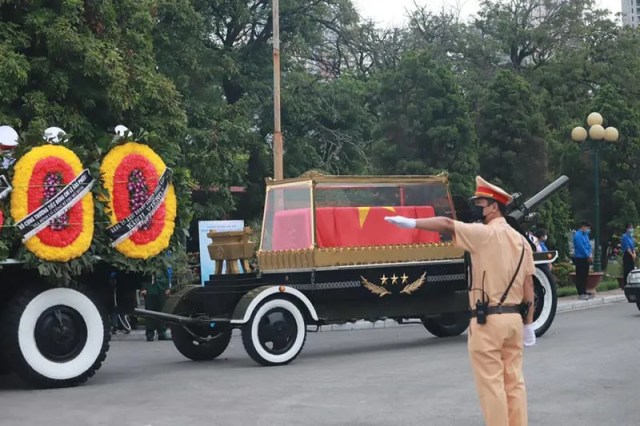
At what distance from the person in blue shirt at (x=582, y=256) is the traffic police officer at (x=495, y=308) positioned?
16753mm

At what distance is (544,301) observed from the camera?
15945 millimetres

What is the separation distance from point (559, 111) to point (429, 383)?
3334 centimetres

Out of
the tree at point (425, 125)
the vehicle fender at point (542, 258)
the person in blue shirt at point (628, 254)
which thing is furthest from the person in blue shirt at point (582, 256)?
the vehicle fender at point (542, 258)

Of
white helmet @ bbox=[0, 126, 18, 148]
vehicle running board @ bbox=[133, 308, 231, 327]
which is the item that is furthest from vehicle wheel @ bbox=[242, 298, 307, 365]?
white helmet @ bbox=[0, 126, 18, 148]

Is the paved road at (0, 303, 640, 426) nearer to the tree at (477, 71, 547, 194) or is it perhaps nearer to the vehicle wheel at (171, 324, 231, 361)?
the vehicle wheel at (171, 324, 231, 361)

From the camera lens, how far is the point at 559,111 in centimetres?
4275

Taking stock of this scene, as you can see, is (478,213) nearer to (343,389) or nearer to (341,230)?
(343,389)

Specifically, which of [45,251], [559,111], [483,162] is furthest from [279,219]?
[559,111]

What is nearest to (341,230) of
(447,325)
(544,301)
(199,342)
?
(199,342)

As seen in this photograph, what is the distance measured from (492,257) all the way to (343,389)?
4150mm

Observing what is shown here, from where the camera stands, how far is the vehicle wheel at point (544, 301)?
52.2 ft

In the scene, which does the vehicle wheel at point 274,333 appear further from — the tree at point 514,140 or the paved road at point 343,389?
the tree at point 514,140

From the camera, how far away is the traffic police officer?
6.95 m

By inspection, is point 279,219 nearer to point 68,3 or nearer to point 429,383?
point 429,383
